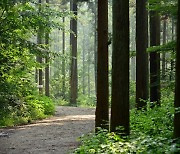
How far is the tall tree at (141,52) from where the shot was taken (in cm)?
1402

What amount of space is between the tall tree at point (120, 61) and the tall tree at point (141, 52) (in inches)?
246

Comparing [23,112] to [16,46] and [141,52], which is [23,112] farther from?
[141,52]

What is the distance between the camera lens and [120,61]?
25.8ft

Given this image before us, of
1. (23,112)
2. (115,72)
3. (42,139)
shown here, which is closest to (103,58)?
(115,72)

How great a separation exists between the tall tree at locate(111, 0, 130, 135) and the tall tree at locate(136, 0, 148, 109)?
246 inches

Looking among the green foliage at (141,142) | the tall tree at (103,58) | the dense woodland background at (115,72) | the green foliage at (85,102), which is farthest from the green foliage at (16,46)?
the green foliage at (85,102)

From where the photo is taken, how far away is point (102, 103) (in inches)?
400

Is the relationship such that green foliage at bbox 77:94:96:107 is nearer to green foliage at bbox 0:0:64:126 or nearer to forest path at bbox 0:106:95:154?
green foliage at bbox 0:0:64:126

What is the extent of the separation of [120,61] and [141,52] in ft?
21.7

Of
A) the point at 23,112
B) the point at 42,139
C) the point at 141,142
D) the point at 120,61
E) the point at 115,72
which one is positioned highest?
the point at 120,61

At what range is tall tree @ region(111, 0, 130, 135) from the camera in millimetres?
A: 7836

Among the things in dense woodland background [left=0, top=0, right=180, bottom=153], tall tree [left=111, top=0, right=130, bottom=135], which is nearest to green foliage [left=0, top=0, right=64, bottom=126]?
dense woodland background [left=0, top=0, right=180, bottom=153]

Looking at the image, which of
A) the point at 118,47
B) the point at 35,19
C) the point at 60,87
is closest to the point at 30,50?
the point at 35,19

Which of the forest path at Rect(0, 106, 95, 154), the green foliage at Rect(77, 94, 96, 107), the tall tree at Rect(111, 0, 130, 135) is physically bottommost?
the green foliage at Rect(77, 94, 96, 107)
